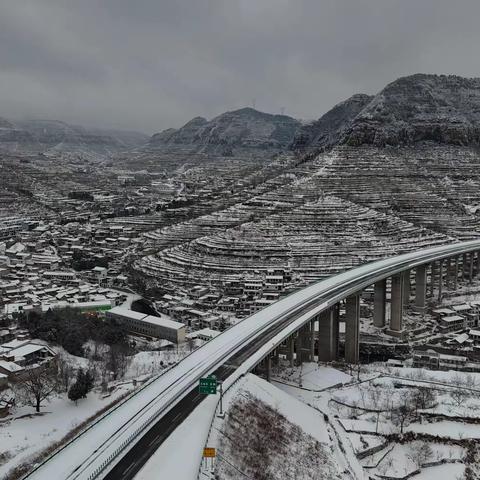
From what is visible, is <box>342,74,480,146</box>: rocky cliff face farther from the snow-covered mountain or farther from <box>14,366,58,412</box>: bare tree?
<box>14,366,58,412</box>: bare tree

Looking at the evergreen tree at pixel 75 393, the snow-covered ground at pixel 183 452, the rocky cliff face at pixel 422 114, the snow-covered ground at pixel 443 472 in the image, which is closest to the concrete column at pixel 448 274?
the snow-covered ground at pixel 443 472

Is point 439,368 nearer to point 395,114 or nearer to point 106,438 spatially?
point 106,438

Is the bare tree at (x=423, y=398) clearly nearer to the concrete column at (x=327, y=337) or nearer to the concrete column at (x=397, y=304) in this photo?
the concrete column at (x=327, y=337)

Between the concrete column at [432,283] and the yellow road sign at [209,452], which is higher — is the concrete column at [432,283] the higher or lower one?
the lower one

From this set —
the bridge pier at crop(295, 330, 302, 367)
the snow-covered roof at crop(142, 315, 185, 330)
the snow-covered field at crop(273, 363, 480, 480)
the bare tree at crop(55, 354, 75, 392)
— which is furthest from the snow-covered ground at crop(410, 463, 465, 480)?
the snow-covered roof at crop(142, 315, 185, 330)

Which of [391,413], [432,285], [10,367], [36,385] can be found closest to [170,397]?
[36,385]

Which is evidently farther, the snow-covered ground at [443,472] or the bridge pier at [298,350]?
the bridge pier at [298,350]

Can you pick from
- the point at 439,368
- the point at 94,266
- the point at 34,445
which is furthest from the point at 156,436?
the point at 94,266
